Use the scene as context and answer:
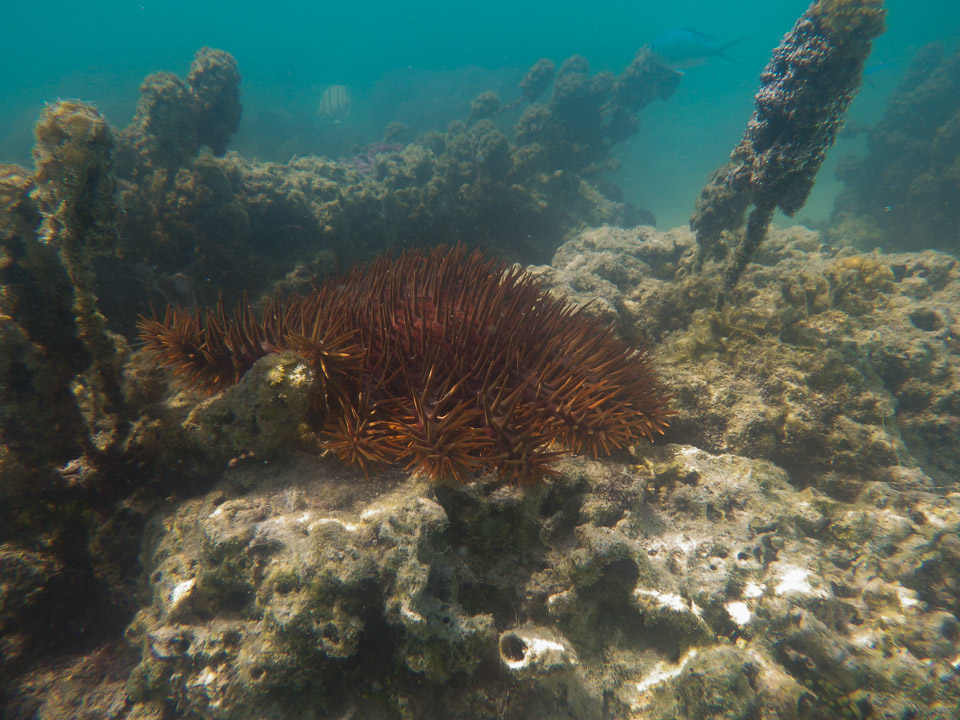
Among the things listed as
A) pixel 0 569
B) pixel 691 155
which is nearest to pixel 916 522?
pixel 0 569

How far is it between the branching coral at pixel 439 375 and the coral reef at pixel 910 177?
19.0 meters

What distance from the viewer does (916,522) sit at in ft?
11.5

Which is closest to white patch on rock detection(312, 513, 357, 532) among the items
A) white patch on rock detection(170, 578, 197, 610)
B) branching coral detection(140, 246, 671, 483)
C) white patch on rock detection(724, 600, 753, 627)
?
branching coral detection(140, 246, 671, 483)

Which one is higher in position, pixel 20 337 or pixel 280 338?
pixel 280 338

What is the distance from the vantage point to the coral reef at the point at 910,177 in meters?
14.8

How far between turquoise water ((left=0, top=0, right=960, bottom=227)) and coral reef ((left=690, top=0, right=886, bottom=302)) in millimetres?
26464

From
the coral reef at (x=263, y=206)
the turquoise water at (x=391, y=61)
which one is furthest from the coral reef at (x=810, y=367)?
A: the turquoise water at (x=391, y=61)

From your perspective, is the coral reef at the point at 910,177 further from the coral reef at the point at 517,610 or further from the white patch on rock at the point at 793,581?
the coral reef at the point at 517,610

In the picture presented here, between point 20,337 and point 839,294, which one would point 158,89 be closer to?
point 20,337

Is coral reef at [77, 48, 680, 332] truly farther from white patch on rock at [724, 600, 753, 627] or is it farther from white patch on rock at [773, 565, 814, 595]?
white patch on rock at [773, 565, 814, 595]

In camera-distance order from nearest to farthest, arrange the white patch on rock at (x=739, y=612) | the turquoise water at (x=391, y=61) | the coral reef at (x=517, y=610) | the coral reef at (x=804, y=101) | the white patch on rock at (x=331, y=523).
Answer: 1. the coral reef at (x=517, y=610)
2. the white patch on rock at (x=331, y=523)
3. the white patch on rock at (x=739, y=612)
4. the coral reef at (x=804, y=101)
5. the turquoise water at (x=391, y=61)

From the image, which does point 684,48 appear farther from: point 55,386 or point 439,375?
point 55,386

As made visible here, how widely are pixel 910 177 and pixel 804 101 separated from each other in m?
18.8

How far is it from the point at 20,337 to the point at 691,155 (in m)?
62.7
